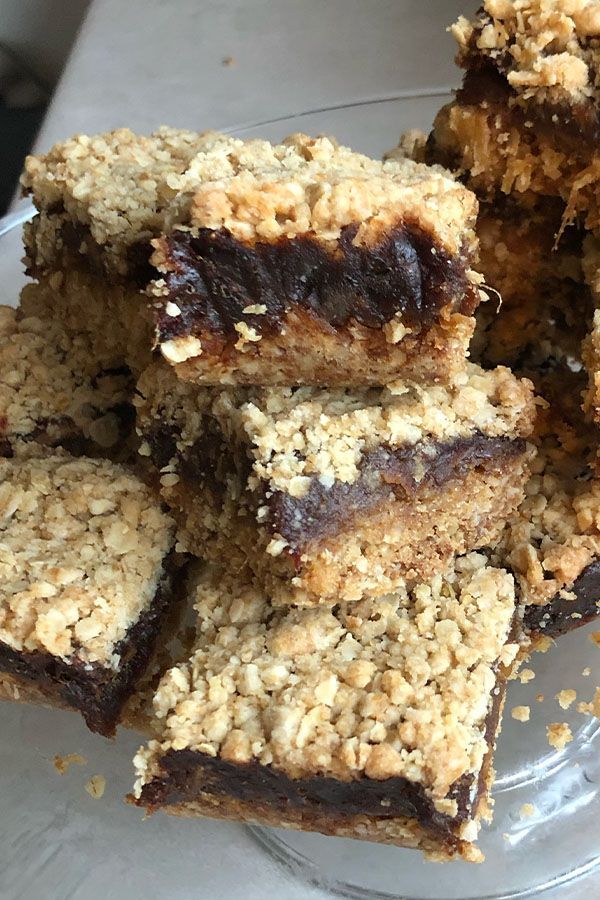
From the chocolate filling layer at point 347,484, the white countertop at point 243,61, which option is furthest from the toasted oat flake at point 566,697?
the white countertop at point 243,61

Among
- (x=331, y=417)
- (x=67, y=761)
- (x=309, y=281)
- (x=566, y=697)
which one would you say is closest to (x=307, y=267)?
(x=309, y=281)

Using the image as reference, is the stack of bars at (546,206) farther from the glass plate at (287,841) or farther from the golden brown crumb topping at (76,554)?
the golden brown crumb topping at (76,554)

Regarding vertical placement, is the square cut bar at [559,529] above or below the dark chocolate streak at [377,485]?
below

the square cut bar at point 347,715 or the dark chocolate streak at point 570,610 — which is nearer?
the square cut bar at point 347,715

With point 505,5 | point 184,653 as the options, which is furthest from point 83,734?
point 505,5

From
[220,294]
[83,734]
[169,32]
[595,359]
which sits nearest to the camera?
[220,294]

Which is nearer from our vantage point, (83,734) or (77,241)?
(77,241)

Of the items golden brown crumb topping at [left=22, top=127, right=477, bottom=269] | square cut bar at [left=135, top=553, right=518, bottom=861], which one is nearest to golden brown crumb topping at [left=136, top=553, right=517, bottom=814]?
square cut bar at [left=135, top=553, right=518, bottom=861]

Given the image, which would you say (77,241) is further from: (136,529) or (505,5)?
(505,5)
